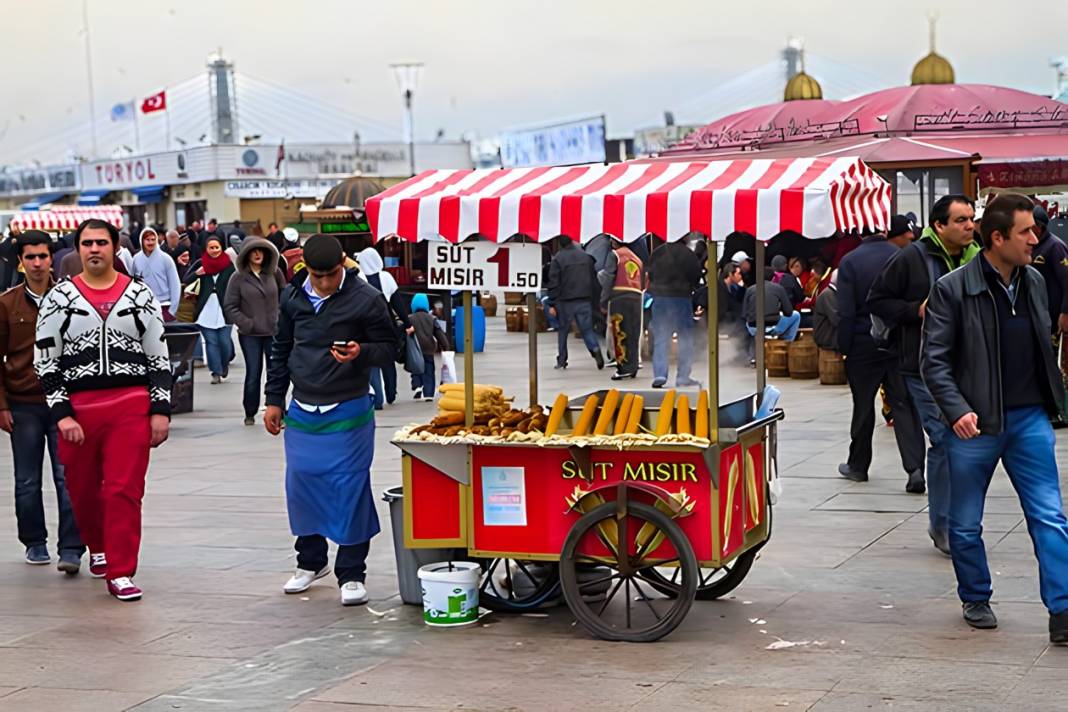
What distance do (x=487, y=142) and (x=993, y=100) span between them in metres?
77.7

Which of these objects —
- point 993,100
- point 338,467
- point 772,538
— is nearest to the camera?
point 338,467

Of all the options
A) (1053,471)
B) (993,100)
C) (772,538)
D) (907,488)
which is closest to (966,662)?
(1053,471)

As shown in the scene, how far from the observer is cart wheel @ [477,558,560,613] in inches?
295

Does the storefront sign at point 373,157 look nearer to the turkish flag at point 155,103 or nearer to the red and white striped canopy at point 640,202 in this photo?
the turkish flag at point 155,103

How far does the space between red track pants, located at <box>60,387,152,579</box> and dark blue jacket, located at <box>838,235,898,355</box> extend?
4.59 m

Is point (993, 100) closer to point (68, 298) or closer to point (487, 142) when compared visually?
point (68, 298)

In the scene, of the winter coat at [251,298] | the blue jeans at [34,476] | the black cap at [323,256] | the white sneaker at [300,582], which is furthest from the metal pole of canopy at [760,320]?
the winter coat at [251,298]

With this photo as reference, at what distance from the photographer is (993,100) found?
26.6m

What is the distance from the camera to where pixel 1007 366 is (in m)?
6.64

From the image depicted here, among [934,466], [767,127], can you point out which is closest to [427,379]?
[934,466]

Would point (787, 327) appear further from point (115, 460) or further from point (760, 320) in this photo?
point (115, 460)

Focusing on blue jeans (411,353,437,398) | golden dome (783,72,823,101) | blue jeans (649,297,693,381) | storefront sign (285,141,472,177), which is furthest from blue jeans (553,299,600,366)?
storefront sign (285,141,472,177)

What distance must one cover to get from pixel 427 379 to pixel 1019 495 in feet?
36.5

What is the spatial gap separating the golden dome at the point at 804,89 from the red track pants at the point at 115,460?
2991 centimetres
